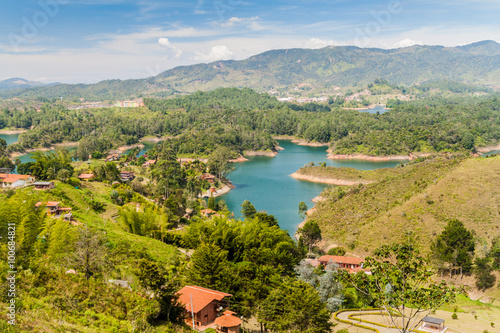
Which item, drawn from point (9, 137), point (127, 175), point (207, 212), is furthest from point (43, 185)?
point (9, 137)

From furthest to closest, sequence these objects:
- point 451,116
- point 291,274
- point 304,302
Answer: point 451,116 < point 291,274 < point 304,302

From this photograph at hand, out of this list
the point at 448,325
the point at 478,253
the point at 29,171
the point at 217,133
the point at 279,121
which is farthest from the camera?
the point at 279,121

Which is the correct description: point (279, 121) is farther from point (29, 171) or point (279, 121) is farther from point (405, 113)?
point (29, 171)

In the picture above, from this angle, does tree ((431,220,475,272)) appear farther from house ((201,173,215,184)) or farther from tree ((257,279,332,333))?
house ((201,173,215,184))

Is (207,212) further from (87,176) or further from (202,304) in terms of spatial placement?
(202,304)

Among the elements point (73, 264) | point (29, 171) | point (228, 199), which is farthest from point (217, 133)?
point (73, 264)

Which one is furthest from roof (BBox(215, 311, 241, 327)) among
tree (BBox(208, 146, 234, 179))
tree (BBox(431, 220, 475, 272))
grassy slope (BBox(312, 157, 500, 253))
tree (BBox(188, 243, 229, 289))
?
tree (BBox(208, 146, 234, 179))
